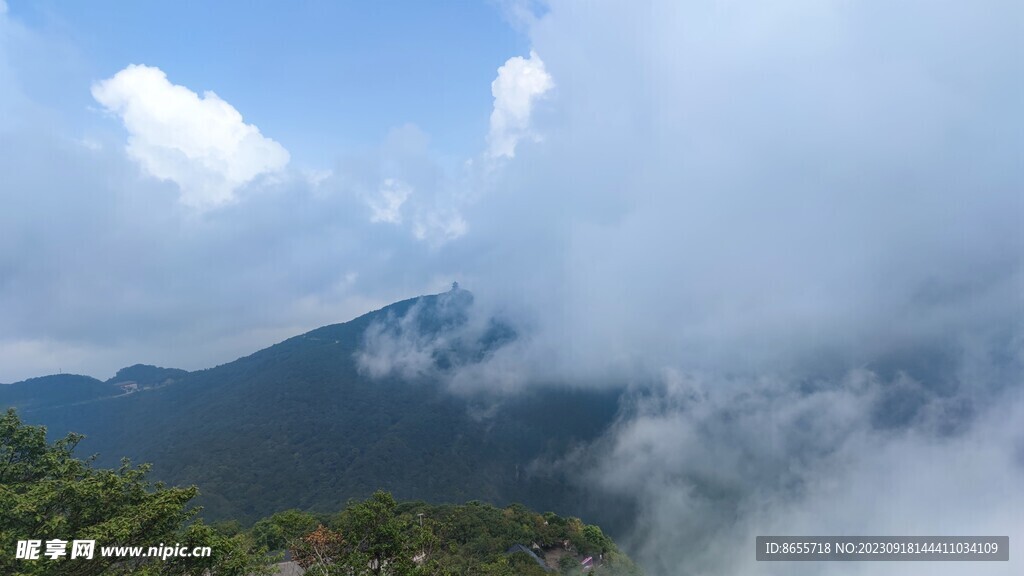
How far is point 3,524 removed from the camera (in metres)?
19.5

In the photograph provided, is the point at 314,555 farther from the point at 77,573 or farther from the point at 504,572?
the point at 504,572

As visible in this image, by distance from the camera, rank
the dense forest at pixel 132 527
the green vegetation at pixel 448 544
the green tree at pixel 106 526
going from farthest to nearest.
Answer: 1. the green vegetation at pixel 448 544
2. the dense forest at pixel 132 527
3. the green tree at pixel 106 526

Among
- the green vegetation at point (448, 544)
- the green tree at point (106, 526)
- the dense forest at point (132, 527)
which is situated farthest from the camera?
the green vegetation at point (448, 544)

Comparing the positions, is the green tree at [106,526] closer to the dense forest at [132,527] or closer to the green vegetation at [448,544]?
the dense forest at [132,527]

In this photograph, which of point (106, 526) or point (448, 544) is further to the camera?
point (448, 544)

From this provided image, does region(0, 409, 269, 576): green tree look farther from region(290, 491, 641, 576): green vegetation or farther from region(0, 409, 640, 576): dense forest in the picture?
region(290, 491, 641, 576): green vegetation

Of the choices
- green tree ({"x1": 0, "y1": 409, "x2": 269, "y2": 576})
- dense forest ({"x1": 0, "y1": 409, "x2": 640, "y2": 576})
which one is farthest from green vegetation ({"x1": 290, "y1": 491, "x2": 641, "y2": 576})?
green tree ({"x1": 0, "y1": 409, "x2": 269, "y2": 576})

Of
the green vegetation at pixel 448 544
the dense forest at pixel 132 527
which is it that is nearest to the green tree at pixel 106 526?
the dense forest at pixel 132 527

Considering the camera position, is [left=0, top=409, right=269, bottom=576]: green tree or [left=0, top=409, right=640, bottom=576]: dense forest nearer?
[left=0, top=409, right=269, bottom=576]: green tree

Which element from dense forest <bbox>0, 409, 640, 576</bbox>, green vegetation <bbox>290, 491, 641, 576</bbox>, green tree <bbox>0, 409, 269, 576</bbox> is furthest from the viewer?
green vegetation <bbox>290, 491, 641, 576</bbox>

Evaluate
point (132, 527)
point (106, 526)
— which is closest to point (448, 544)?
point (132, 527)

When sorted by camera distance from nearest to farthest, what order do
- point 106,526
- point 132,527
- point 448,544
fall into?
point 106,526
point 132,527
point 448,544

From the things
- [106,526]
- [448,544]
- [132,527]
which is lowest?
[448,544]

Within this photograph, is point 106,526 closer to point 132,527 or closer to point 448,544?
point 132,527
